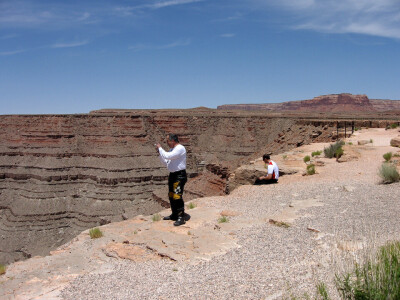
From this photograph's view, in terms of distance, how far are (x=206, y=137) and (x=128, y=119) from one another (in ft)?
39.9

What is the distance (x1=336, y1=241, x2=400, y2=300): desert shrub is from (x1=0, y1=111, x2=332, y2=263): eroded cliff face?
27.7 m

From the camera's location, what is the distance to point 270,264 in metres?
5.57

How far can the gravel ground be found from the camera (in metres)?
4.85

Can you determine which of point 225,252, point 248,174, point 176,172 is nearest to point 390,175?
point 248,174

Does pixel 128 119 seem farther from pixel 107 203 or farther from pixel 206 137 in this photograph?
pixel 107 203

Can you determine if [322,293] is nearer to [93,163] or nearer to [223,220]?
[223,220]

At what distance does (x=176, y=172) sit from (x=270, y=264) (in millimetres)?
3788

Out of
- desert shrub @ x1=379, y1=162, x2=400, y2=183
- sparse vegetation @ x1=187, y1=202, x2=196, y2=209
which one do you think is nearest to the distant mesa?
desert shrub @ x1=379, y1=162, x2=400, y2=183

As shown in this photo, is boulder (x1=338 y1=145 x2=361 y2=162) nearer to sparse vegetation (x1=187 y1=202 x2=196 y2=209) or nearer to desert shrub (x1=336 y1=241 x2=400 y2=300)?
sparse vegetation (x1=187 y1=202 x2=196 y2=209)

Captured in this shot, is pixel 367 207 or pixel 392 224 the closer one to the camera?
pixel 392 224

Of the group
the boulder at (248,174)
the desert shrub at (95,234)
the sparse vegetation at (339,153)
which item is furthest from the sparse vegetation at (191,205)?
the sparse vegetation at (339,153)

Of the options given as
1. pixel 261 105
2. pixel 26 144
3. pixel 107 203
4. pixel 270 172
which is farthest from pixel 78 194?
pixel 261 105

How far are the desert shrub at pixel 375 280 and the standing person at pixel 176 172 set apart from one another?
4.74 meters

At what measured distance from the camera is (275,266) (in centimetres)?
546
